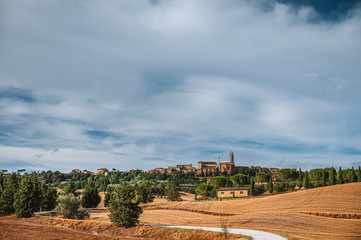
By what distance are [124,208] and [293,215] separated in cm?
3007

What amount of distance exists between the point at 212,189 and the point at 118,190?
8899 cm

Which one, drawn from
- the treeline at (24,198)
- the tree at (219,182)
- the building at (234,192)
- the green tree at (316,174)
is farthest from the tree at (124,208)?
the green tree at (316,174)

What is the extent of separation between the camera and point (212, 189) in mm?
128625

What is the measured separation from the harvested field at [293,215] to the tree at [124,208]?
710 centimetres

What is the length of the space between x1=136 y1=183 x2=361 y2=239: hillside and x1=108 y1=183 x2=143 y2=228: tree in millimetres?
6768

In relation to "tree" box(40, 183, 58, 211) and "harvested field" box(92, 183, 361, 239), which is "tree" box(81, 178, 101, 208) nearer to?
"tree" box(40, 183, 58, 211)

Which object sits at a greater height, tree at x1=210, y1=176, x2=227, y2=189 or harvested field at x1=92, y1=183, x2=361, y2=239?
tree at x1=210, y1=176, x2=227, y2=189

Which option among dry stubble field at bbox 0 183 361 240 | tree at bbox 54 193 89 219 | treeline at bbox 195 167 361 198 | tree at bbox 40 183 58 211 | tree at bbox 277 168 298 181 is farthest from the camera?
tree at bbox 277 168 298 181

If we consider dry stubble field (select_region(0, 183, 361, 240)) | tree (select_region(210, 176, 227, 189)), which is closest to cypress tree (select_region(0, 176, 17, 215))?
dry stubble field (select_region(0, 183, 361, 240))

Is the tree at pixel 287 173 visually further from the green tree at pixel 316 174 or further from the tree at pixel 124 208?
the tree at pixel 124 208

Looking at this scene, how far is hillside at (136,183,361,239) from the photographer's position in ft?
131

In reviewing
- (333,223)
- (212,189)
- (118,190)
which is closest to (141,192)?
(212,189)

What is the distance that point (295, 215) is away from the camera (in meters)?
50.8

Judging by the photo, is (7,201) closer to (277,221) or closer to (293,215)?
(277,221)
